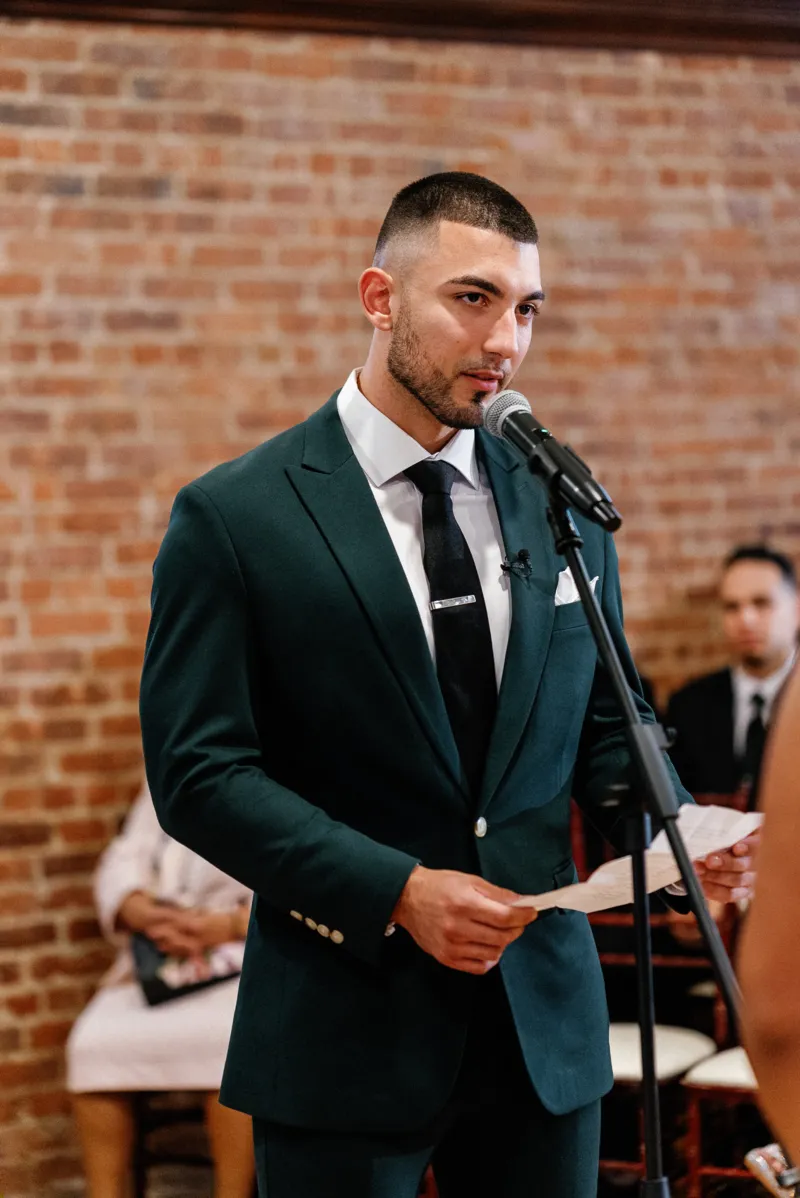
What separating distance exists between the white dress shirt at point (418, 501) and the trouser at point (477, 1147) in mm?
432

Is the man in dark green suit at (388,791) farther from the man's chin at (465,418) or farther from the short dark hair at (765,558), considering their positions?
the short dark hair at (765,558)

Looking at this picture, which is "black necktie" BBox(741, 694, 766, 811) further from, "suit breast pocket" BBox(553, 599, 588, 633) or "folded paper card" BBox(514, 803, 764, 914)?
"folded paper card" BBox(514, 803, 764, 914)

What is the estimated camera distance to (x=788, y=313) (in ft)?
13.8

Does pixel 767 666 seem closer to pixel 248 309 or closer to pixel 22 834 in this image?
pixel 248 309

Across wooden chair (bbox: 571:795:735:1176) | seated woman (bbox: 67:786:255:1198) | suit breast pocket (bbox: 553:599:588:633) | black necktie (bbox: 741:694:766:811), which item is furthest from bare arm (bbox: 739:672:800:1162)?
black necktie (bbox: 741:694:766:811)

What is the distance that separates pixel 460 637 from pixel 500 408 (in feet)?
0.86

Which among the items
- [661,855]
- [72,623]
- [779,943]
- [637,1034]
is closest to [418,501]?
[661,855]

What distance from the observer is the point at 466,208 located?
1.68 m

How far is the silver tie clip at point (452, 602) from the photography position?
1584 mm

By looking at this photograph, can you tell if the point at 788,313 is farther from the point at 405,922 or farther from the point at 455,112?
the point at 405,922

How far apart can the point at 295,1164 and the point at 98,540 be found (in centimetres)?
241

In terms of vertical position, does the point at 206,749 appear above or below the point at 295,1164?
above

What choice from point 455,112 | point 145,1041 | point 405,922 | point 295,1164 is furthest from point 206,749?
point 455,112

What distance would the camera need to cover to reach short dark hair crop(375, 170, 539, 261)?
5.49 feet
